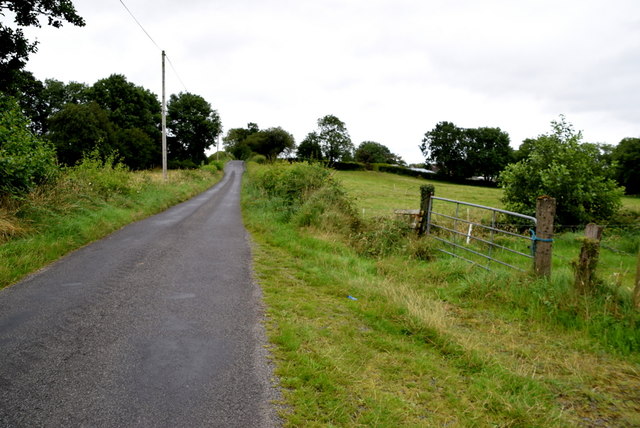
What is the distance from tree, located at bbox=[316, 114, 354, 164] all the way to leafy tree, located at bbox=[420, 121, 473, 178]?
21211 mm

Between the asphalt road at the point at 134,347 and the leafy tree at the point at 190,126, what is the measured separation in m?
54.2

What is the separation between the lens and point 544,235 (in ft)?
18.4

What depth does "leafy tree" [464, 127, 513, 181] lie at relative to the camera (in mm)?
71312

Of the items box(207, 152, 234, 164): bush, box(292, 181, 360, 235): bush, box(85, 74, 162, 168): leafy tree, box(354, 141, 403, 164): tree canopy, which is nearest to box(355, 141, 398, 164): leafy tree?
box(354, 141, 403, 164): tree canopy

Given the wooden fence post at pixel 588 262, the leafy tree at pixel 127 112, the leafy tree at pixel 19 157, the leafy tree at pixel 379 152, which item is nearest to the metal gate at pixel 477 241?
the wooden fence post at pixel 588 262

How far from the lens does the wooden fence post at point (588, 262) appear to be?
15.9ft

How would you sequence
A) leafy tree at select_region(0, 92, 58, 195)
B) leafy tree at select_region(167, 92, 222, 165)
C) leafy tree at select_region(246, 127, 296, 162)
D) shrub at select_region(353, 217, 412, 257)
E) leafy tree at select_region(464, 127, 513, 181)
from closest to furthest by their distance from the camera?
leafy tree at select_region(0, 92, 58, 195), shrub at select_region(353, 217, 412, 257), leafy tree at select_region(167, 92, 222, 165), leafy tree at select_region(464, 127, 513, 181), leafy tree at select_region(246, 127, 296, 162)

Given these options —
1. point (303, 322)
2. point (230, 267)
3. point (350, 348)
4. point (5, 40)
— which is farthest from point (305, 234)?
point (5, 40)

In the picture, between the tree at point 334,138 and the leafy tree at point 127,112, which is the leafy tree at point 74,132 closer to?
the leafy tree at point 127,112

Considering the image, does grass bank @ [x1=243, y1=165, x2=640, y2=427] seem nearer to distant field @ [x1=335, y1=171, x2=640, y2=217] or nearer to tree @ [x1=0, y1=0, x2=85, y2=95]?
distant field @ [x1=335, y1=171, x2=640, y2=217]

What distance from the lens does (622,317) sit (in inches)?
177

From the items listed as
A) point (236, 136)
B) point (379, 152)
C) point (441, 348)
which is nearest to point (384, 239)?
point (441, 348)

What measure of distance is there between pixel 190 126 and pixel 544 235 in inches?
2308

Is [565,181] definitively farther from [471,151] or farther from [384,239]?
[471,151]
